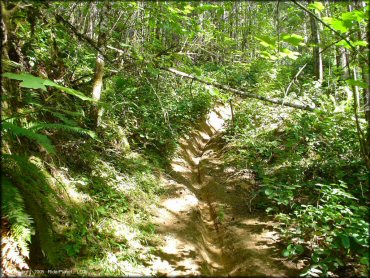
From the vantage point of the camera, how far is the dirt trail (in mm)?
4219

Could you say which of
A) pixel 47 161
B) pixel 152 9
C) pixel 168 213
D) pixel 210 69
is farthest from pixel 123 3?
pixel 210 69

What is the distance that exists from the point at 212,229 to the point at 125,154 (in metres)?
2.73

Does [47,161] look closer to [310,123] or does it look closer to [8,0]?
[8,0]

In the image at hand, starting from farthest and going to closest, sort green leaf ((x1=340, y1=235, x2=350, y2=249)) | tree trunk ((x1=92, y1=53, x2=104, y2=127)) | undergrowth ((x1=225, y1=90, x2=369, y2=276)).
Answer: tree trunk ((x1=92, y1=53, x2=104, y2=127))
undergrowth ((x1=225, y1=90, x2=369, y2=276))
green leaf ((x1=340, y1=235, x2=350, y2=249))

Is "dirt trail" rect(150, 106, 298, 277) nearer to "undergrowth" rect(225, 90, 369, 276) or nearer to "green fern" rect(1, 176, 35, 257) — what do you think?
"undergrowth" rect(225, 90, 369, 276)

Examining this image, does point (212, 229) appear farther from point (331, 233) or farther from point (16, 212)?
point (16, 212)

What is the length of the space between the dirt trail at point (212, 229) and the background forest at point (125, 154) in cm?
25

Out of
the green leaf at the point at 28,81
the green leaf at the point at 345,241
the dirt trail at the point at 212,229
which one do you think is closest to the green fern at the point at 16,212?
the green leaf at the point at 28,81

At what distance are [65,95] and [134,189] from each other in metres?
2.36

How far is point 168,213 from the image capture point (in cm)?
579

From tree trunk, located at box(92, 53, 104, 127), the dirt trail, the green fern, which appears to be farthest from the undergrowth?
tree trunk, located at box(92, 53, 104, 127)

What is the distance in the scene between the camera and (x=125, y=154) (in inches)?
265

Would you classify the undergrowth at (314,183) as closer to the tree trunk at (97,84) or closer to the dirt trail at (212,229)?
the dirt trail at (212,229)

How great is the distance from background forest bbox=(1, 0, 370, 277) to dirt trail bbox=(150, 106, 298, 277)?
0.25 metres
